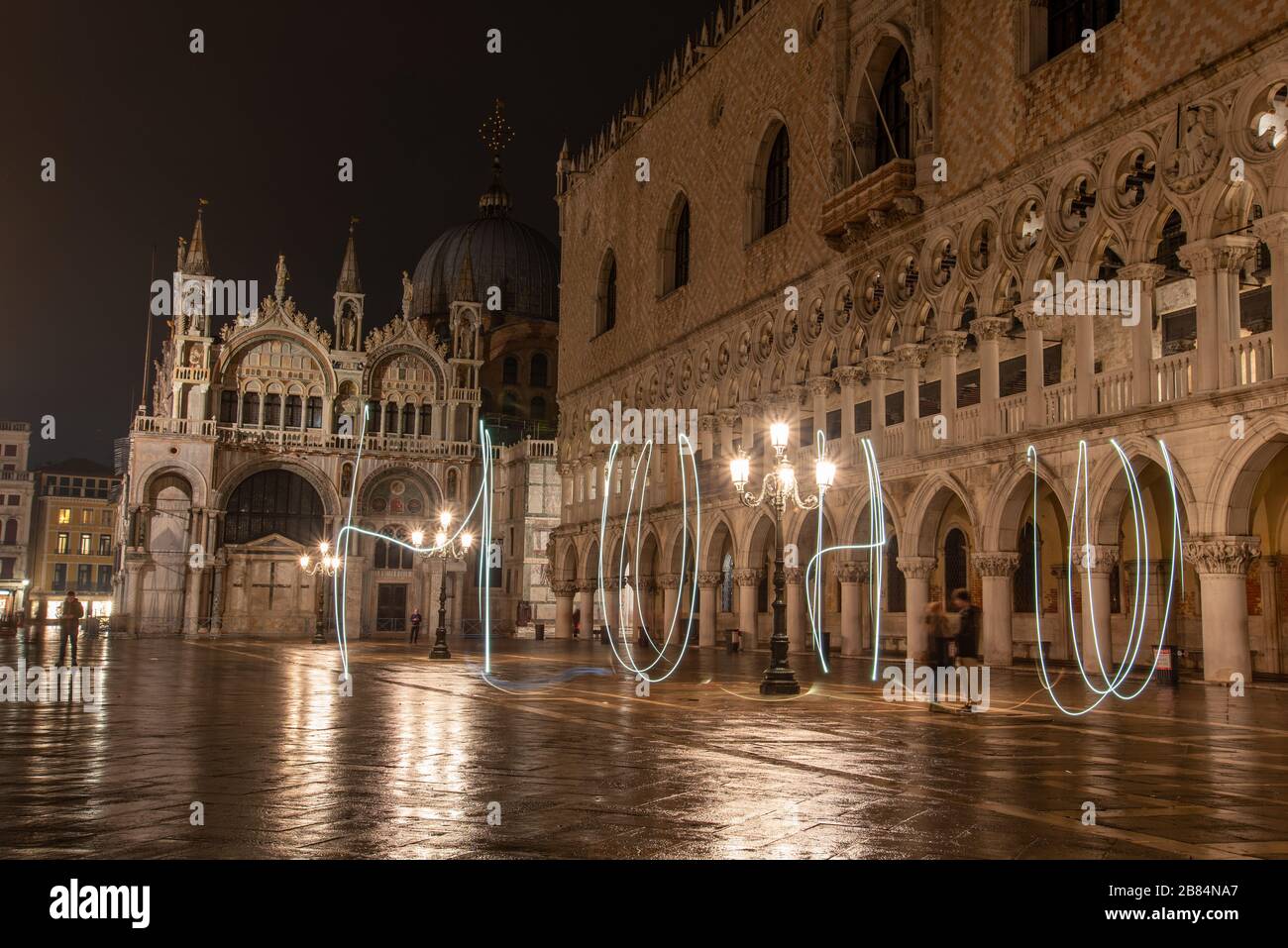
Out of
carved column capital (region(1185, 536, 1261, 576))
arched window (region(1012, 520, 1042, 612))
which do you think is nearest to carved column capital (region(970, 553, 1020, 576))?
carved column capital (region(1185, 536, 1261, 576))

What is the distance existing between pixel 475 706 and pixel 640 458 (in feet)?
80.8

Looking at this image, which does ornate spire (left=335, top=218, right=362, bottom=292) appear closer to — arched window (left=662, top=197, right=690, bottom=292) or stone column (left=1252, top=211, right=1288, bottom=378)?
arched window (left=662, top=197, right=690, bottom=292)

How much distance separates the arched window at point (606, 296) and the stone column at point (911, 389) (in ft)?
61.4

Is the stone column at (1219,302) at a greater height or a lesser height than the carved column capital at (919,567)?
greater

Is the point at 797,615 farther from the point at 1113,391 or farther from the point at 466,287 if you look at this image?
the point at 466,287

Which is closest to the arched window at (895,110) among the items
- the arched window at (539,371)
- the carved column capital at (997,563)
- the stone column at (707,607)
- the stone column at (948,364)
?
the stone column at (948,364)

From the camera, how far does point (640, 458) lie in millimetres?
38125

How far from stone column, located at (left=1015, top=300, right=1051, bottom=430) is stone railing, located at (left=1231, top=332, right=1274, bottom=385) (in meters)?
4.05

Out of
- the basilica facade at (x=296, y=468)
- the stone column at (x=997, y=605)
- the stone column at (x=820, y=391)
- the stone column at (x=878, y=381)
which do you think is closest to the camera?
the stone column at (x=997, y=605)

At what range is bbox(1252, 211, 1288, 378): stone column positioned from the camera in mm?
16578

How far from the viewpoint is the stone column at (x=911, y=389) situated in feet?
80.8

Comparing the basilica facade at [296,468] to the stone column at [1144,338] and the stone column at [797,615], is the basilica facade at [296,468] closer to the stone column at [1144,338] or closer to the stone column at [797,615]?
the stone column at [797,615]
